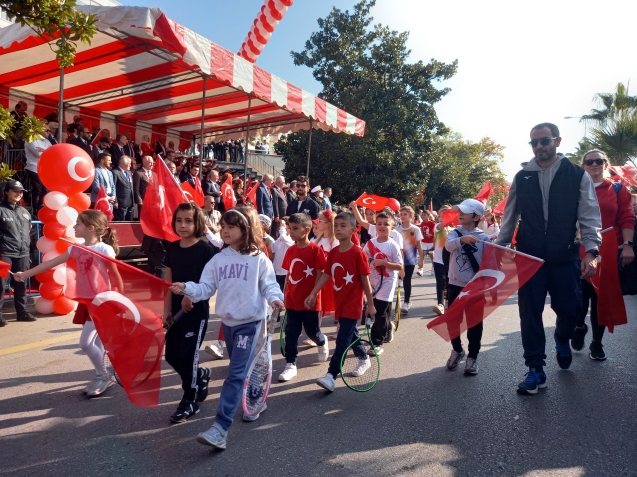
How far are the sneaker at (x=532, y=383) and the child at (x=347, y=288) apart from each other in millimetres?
1348

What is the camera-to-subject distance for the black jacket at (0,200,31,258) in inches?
284

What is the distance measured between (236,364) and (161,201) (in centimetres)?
392

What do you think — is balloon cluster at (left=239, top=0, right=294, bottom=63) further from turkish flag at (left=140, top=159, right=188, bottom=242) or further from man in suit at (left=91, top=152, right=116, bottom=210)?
turkish flag at (left=140, top=159, right=188, bottom=242)

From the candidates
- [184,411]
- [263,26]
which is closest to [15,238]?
[184,411]

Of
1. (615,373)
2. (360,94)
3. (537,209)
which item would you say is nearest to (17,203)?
(537,209)

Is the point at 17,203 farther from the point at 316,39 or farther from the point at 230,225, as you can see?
the point at 316,39

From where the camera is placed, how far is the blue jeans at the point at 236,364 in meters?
3.44

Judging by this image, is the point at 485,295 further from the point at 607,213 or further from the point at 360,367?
the point at 607,213

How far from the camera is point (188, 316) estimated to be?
13.1ft

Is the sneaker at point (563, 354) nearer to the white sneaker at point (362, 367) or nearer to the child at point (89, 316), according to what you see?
the white sneaker at point (362, 367)

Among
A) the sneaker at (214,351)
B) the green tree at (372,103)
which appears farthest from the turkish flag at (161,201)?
the green tree at (372,103)

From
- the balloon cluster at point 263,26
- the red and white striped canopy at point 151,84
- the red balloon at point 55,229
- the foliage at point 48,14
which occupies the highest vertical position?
the balloon cluster at point 263,26

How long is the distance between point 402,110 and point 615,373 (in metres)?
20.9

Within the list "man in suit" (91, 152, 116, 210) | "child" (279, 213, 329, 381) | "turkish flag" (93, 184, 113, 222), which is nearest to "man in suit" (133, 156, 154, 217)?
"man in suit" (91, 152, 116, 210)
